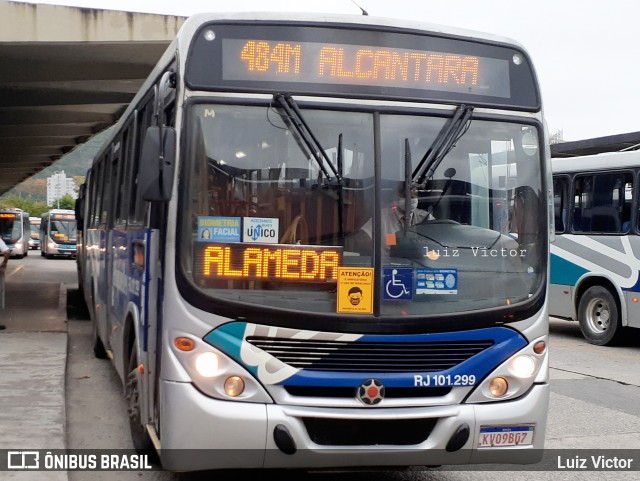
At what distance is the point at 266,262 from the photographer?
5.08 m

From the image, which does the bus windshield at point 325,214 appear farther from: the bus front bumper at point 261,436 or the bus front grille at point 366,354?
the bus front bumper at point 261,436

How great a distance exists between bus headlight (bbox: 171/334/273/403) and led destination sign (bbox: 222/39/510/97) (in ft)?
5.42

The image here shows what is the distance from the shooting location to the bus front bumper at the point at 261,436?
4.88 metres

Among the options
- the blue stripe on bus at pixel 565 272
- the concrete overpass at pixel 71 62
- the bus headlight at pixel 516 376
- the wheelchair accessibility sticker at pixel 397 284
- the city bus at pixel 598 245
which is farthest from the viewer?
the concrete overpass at pixel 71 62

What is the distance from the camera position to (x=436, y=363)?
17.0 feet

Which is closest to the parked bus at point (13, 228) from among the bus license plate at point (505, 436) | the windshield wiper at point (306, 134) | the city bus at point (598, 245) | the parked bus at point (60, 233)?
the parked bus at point (60, 233)

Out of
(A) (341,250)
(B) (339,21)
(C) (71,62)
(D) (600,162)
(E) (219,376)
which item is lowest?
(E) (219,376)

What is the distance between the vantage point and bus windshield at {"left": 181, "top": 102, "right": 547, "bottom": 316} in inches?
200

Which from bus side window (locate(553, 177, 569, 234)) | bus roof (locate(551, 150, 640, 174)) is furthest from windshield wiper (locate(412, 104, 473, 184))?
bus side window (locate(553, 177, 569, 234))

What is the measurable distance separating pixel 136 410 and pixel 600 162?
9965 mm

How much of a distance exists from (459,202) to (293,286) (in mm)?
1199

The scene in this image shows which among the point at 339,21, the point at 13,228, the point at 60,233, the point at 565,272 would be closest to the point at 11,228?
the point at 13,228

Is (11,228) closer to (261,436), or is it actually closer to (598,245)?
(598,245)

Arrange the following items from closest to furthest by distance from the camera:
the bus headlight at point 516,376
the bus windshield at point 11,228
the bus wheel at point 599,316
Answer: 1. the bus headlight at point 516,376
2. the bus wheel at point 599,316
3. the bus windshield at point 11,228
